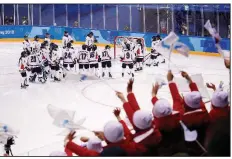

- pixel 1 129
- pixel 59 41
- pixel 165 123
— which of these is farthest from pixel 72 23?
pixel 165 123

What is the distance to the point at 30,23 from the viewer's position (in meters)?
8.52

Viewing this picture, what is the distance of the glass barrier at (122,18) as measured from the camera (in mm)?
6690

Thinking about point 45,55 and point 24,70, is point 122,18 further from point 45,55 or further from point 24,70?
point 24,70

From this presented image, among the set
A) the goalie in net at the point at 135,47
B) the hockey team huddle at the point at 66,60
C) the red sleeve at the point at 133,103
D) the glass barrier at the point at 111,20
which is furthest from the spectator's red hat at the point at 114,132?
the glass barrier at the point at 111,20

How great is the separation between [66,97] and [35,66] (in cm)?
118

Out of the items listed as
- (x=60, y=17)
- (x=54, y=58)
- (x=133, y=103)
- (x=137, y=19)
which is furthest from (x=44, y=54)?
(x=133, y=103)

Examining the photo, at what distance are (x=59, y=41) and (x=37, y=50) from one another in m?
1.07

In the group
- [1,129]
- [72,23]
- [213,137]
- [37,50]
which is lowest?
[1,129]

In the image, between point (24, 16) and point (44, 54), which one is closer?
point (44, 54)

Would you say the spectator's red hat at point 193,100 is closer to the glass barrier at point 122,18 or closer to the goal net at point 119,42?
the glass barrier at point 122,18

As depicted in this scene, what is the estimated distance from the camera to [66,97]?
5.54m

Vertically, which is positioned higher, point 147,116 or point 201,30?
point 201,30

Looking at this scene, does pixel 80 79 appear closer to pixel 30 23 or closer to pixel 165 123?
pixel 30 23

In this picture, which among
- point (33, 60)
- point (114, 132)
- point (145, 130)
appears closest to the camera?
point (114, 132)
